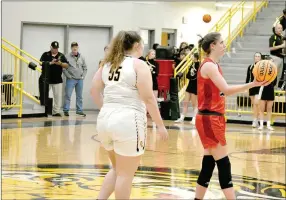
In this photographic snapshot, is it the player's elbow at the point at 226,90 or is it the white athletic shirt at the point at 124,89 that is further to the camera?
the player's elbow at the point at 226,90

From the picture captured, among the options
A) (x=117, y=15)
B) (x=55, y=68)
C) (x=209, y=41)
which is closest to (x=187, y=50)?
(x=117, y=15)

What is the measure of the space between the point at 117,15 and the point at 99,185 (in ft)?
50.0

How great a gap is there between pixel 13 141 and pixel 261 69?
7161 mm

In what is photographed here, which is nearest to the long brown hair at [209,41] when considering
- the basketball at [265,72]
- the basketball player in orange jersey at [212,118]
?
the basketball player in orange jersey at [212,118]

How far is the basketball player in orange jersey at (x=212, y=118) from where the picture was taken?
23.1 ft

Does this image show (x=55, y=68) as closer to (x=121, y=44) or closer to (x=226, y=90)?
(x=226, y=90)

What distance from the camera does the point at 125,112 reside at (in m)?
6.06

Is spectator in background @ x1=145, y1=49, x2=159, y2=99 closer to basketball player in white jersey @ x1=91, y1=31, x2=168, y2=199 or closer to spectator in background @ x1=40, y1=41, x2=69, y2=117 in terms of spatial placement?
spectator in background @ x1=40, y1=41, x2=69, y2=117

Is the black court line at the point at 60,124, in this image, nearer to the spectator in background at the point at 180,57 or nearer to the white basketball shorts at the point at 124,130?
the spectator in background at the point at 180,57

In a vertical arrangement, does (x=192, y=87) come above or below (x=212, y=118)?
below

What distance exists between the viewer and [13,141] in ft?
42.9

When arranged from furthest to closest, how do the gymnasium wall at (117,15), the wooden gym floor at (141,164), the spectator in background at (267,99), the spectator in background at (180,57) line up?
the spectator in background at (180,57) < the gymnasium wall at (117,15) < the spectator in background at (267,99) < the wooden gym floor at (141,164)

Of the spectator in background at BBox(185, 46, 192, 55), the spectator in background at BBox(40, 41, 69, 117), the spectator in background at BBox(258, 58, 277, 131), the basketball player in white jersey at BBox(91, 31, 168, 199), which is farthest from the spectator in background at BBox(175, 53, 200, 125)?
the basketball player in white jersey at BBox(91, 31, 168, 199)

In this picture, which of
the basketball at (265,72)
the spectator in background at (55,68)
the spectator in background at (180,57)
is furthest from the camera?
the spectator in background at (180,57)
